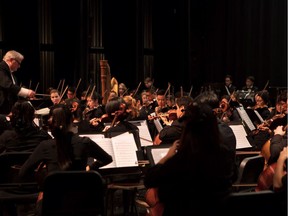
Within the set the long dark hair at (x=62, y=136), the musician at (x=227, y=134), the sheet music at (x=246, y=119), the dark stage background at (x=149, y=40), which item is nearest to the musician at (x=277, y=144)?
the musician at (x=227, y=134)

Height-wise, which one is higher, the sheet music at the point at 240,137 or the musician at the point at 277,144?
the musician at the point at 277,144

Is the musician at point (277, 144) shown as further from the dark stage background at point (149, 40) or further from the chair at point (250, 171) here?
the dark stage background at point (149, 40)

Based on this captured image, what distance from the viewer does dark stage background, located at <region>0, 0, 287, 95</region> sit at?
1267 cm

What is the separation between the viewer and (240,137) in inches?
225

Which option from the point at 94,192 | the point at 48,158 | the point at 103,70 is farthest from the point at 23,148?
the point at 103,70

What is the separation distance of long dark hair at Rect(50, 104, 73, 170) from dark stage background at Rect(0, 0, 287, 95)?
8714 mm

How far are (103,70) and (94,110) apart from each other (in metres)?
1.56

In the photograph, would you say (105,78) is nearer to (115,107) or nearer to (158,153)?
(115,107)

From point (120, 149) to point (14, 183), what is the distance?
88cm

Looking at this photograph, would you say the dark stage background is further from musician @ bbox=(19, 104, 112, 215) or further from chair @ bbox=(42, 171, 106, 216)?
chair @ bbox=(42, 171, 106, 216)

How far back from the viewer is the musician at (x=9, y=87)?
6781 millimetres

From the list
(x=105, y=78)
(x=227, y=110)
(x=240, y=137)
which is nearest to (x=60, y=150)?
(x=240, y=137)

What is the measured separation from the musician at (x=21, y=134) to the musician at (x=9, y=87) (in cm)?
195

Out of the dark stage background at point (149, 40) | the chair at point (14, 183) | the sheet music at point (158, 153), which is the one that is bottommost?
the chair at point (14, 183)
